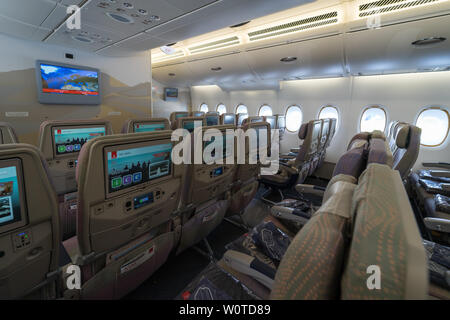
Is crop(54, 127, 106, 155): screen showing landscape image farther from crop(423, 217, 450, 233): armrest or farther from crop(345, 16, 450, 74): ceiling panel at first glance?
crop(345, 16, 450, 74): ceiling panel

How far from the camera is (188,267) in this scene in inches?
91.9

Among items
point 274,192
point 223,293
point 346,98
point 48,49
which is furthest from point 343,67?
point 48,49

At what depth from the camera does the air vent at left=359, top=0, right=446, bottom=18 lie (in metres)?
2.97

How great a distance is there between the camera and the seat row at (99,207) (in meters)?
1.00

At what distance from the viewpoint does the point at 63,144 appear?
87.9 inches

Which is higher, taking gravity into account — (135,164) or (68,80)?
(68,80)

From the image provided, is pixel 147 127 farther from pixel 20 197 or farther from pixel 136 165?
pixel 20 197

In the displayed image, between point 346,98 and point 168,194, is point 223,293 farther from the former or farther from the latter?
point 346,98

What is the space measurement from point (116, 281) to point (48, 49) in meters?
5.65

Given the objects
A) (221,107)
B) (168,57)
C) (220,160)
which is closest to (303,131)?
(220,160)

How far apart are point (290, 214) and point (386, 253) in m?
1.44

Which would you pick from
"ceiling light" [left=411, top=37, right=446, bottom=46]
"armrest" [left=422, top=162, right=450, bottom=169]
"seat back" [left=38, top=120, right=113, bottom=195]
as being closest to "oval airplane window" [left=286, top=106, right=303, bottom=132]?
"armrest" [left=422, top=162, right=450, bottom=169]

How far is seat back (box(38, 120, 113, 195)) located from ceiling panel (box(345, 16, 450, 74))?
4.67m

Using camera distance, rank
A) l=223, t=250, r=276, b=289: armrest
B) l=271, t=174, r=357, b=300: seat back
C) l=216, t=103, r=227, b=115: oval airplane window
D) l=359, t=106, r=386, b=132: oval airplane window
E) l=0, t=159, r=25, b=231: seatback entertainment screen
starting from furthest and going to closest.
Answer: l=216, t=103, r=227, b=115: oval airplane window
l=359, t=106, r=386, b=132: oval airplane window
l=223, t=250, r=276, b=289: armrest
l=0, t=159, r=25, b=231: seatback entertainment screen
l=271, t=174, r=357, b=300: seat back
